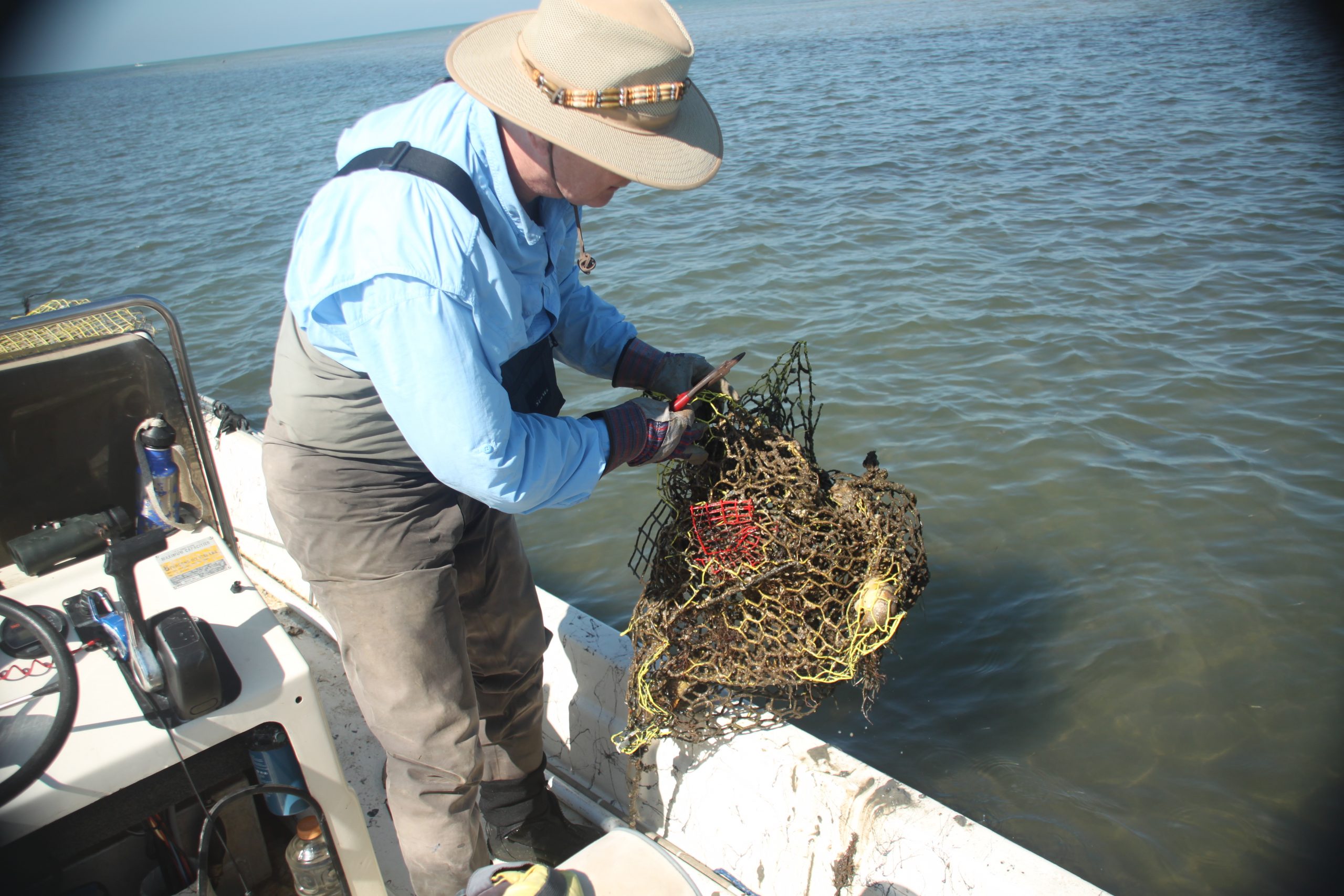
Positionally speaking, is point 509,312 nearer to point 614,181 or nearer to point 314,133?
point 614,181

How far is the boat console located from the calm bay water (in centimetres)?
233

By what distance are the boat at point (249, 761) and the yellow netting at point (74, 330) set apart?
2cm

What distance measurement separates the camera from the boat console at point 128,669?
192 centimetres

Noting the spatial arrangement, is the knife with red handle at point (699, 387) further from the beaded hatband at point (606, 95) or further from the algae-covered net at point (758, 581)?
the beaded hatband at point (606, 95)

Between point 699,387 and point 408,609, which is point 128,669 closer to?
point 408,609

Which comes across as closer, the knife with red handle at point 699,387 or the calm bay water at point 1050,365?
the knife with red handle at point 699,387

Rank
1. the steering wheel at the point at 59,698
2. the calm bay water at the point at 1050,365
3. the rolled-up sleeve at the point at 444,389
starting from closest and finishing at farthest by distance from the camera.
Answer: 1. the rolled-up sleeve at the point at 444,389
2. the steering wheel at the point at 59,698
3. the calm bay water at the point at 1050,365

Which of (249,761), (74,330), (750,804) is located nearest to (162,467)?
(74,330)

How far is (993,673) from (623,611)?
187cm

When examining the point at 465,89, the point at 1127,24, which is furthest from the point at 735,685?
the point at 1127,24

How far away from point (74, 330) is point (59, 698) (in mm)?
1760

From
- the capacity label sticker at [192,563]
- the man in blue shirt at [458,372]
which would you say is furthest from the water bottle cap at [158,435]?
the man in blue shirt at [458,372]

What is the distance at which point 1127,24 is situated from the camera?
2016 centimetres

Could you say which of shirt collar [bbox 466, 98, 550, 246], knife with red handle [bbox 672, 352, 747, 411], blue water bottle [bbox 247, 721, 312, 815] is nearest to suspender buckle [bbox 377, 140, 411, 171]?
shirt collar [bbox 466, 98, 550, 246]
